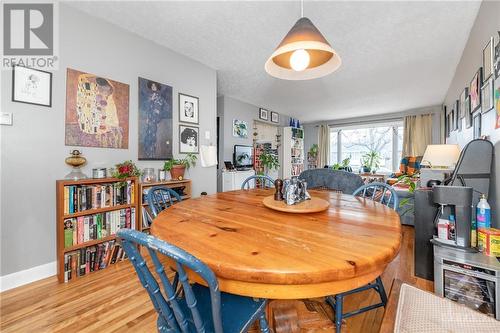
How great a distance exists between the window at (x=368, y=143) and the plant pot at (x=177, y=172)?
6212 millimetres

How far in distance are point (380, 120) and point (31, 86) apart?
299 inches

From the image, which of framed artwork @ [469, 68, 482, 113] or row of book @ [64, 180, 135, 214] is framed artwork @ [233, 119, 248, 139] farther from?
framed artwork @ [469, 68, 482, 113]

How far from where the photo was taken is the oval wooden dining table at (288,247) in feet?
1.86

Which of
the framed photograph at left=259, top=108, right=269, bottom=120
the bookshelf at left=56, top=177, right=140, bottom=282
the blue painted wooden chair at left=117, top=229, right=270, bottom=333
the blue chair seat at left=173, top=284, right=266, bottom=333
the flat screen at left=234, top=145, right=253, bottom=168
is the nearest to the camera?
the blue painted wooden chair at left=117, top=229, right=270, bottom=333

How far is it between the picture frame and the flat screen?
173 centimetres

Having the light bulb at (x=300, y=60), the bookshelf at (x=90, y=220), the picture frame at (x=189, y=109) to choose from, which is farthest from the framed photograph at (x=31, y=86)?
the light bulb at (x=300, y=60)

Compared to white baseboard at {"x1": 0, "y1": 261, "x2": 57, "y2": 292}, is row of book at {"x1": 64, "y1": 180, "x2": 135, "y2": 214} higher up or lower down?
higher up

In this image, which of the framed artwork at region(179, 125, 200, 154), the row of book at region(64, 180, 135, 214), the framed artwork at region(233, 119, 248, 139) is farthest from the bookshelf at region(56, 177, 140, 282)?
the framed artwork at region(233, 119, 248, 139)

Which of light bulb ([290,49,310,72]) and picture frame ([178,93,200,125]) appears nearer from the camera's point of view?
light bulb ([290,49,310,72])

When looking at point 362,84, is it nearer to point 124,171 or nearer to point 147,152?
point 147,152

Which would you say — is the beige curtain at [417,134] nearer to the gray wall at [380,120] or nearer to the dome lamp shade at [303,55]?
the gray wall at [380,120]

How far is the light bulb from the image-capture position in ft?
4.49

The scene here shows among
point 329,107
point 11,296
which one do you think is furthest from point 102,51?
point 329,107

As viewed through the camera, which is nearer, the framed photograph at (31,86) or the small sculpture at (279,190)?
the small sculpture at (279,190)
